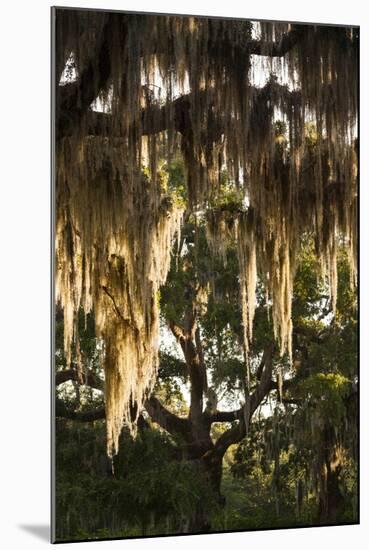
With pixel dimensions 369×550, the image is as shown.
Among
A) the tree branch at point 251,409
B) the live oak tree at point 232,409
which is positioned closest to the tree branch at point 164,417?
the live oak tree at point 232,409

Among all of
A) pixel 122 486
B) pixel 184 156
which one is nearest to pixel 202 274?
pixel 184 156

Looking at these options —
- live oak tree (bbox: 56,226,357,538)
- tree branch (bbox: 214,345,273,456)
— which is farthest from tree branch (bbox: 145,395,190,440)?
tree branch (bbox: 214,345,273,456)

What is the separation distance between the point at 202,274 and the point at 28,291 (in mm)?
875

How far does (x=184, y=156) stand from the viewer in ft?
20.1

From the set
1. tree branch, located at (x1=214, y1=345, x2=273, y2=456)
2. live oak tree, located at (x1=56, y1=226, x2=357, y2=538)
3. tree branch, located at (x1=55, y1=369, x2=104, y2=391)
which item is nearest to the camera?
tree branch, located at (x1=55, y1=369, x2=104, y2=391)

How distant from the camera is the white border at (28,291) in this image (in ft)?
19.8

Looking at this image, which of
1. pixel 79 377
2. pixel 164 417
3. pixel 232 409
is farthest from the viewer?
pixel 232 409

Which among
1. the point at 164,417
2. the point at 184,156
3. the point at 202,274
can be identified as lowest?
the point at 164,417

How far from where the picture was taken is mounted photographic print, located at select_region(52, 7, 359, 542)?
235 inches

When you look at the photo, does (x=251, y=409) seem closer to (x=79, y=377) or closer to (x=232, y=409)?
(x=232, y=409)

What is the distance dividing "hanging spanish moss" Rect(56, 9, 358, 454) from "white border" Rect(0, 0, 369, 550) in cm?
13

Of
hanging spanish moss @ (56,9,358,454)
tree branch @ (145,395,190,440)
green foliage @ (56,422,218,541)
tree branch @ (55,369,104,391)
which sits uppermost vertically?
hanging spanish moss @ (56,9,358,454)

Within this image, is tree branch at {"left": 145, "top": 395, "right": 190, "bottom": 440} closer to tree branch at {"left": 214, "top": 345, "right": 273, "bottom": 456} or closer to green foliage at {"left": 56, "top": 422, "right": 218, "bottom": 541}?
green foliage at {"left": 56, "top": 422, "right": 218, "bottom": 541}

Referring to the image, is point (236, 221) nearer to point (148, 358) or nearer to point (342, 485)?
point (148, 358)
